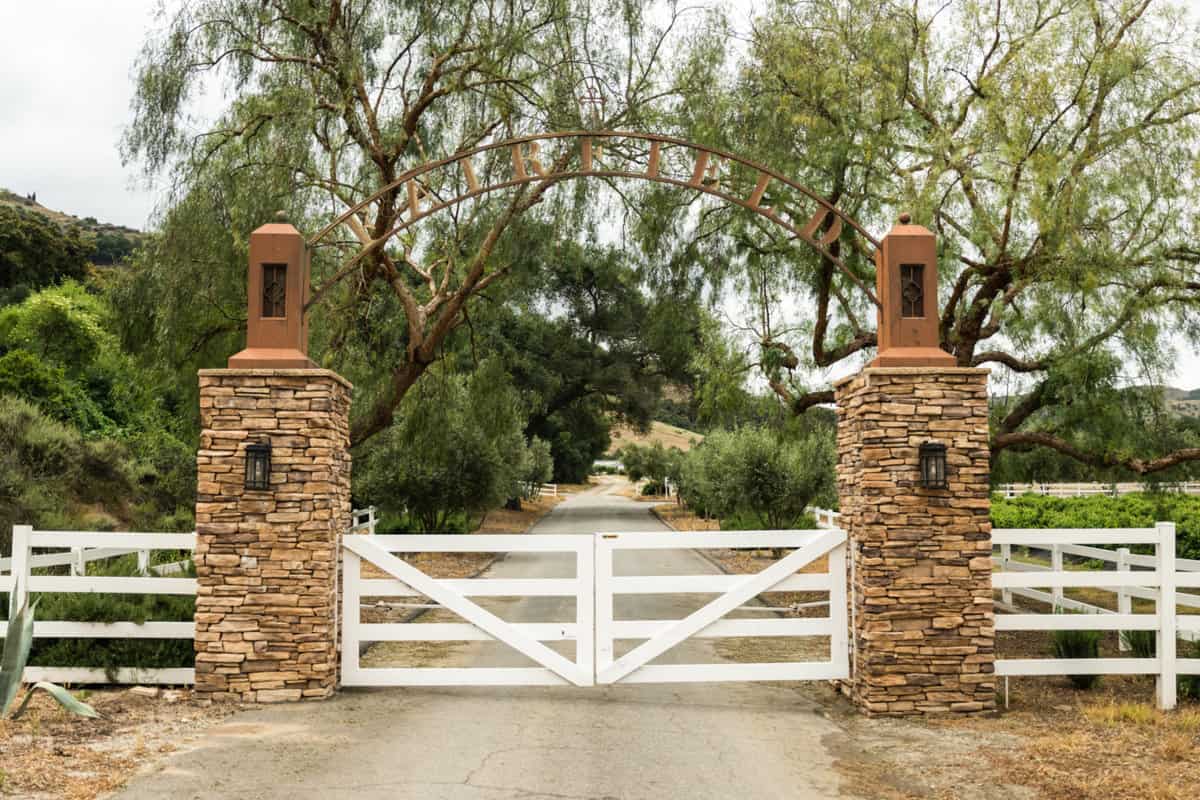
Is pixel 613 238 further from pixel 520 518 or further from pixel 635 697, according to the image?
pixel 520 518

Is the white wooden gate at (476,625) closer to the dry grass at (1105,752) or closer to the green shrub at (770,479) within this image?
the dry grass at (1105,752)

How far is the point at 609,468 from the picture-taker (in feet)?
350

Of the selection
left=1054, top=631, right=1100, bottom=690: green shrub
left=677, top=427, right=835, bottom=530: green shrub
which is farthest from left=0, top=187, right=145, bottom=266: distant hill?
left=1054, top=631, right=1100, bottom=690: green shrub

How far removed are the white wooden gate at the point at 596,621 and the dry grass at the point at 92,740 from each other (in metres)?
1.34

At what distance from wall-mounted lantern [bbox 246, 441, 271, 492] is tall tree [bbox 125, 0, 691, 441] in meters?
4.36

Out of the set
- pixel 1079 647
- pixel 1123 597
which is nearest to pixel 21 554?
pixel 1079 647

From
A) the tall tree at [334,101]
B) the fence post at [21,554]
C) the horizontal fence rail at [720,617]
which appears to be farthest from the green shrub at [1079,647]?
the fence post at [21,554]

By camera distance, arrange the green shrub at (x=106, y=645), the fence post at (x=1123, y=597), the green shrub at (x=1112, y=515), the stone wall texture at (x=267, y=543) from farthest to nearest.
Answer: the green shrub at (x=1112, y=515) < the fence post at (x=1123, y=597) < the green shrub at (x=106, y=645) < the stone wall texture at (x=267, y=543)

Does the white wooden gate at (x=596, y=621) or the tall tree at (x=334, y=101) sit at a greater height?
the tall tree at (x=334, y=101)

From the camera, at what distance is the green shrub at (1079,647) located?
25.7 feet

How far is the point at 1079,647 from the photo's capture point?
785cm

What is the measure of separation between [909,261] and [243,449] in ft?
17.9

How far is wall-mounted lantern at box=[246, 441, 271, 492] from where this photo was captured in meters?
7.45

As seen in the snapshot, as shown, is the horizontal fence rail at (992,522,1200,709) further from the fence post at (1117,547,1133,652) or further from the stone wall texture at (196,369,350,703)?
the stone wall texture at (196,369,350,703)
